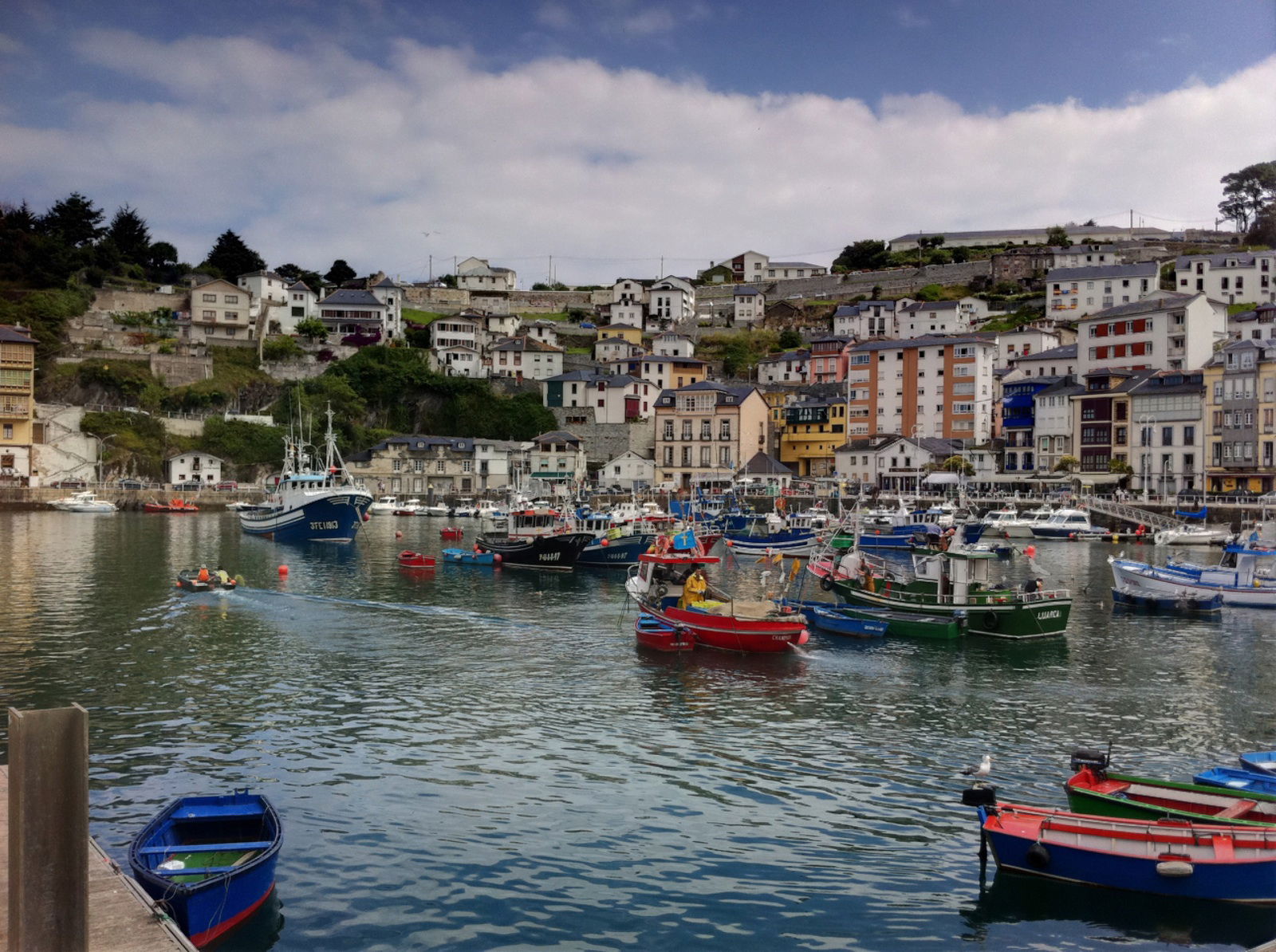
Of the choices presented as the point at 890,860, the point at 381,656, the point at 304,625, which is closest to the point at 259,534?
the point at 304,625

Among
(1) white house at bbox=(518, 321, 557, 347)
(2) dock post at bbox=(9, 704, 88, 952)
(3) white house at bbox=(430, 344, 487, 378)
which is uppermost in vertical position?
(1) white house at bbox=(518, 321, 557, 347)

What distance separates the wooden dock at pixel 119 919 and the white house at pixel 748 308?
5237 inches

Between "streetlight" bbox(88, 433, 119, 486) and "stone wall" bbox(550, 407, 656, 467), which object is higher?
"stone wall" bbox(550, 407, 656, 467)

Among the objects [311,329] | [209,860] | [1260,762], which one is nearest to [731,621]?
[1260,762]

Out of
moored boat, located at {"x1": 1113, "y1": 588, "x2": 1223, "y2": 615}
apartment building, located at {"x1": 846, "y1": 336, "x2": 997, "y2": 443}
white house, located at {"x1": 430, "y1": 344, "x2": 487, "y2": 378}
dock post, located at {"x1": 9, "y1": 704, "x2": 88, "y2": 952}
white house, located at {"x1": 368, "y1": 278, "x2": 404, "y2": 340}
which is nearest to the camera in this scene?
dock post, located at {"x1": 9, "y1": 704, "x2": 88, "y2": 952}

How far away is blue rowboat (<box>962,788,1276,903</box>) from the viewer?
12273 millimetres

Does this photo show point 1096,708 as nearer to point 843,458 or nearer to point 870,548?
point 870,548

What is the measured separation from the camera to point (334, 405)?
107312mm

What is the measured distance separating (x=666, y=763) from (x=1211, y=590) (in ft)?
98.2

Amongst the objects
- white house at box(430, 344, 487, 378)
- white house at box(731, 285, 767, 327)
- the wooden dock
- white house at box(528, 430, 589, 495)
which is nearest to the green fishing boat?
the wooden dock

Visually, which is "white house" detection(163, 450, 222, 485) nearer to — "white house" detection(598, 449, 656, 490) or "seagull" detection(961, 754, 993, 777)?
"white house" detection(598, 449, 656, 490)

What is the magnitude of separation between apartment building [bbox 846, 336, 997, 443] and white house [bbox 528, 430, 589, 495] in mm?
28628

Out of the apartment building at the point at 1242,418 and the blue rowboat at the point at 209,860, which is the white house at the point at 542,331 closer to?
the apartment building at the point at 1242,418

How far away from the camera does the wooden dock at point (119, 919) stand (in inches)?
343
